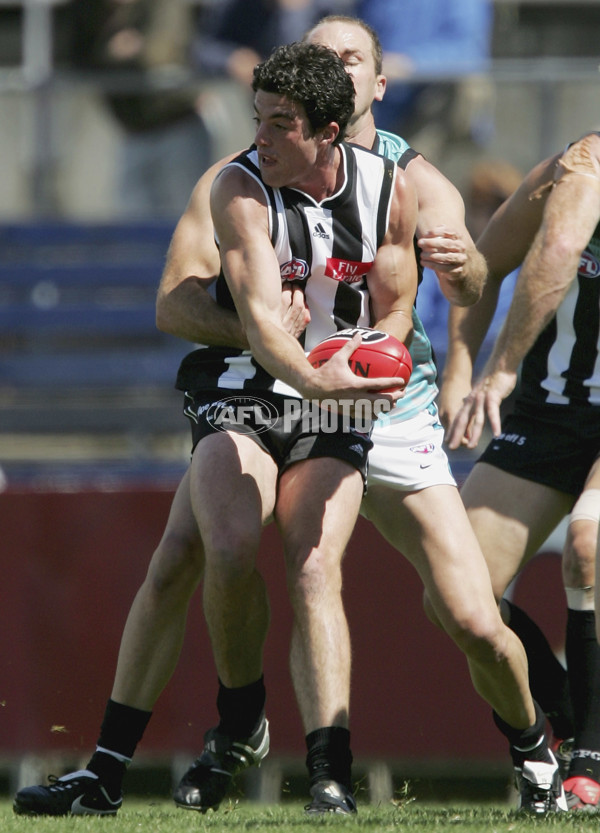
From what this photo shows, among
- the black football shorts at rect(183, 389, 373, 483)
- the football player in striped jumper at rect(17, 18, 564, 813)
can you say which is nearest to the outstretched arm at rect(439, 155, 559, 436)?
the football player in striped jumper at rect(17, 18, 564, 813)

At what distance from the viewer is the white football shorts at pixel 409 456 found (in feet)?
14.5

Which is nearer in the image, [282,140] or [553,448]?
[282,140]

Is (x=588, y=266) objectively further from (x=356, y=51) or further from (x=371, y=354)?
(x=371, y=354)

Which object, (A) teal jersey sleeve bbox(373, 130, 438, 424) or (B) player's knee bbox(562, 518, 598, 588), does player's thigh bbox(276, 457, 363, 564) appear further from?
(B) player's knee bbox(562, 518, 598, 588)

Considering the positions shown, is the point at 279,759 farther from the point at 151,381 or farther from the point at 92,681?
the point at 151,381

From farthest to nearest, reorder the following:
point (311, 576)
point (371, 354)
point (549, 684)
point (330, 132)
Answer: point (549, 684), point (330, 132), point (311, 576), point (371, 354)

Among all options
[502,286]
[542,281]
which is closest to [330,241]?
[542,281]

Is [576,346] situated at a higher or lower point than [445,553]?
higher

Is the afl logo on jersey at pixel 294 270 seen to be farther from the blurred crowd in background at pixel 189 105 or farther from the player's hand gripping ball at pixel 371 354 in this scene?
the blurred crowd in background at pixel 189 105

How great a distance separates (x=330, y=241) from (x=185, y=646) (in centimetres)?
296

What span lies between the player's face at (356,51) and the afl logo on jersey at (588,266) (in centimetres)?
99

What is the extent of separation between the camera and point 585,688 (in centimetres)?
476

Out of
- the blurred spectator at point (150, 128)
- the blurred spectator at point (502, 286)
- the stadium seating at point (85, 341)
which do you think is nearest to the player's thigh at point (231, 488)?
the blurred spectator at point (502, 286)

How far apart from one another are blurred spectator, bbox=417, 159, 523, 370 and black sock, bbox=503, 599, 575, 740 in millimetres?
2981
